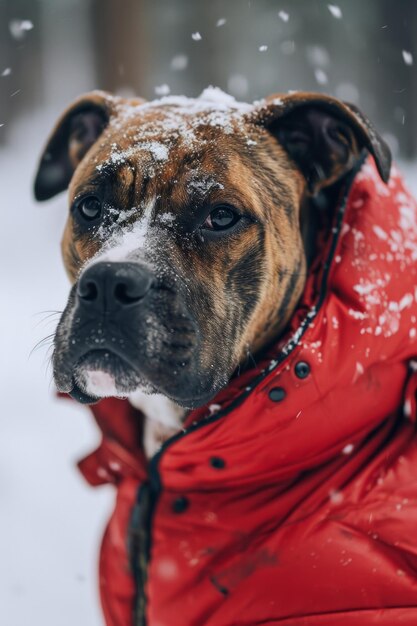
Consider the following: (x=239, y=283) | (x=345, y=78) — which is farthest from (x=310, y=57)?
(x=239, y=283)

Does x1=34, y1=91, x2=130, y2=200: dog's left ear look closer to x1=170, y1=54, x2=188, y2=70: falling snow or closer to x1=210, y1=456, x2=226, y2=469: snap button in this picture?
x1=210, y1=456, x2=226, y2=469: snap button

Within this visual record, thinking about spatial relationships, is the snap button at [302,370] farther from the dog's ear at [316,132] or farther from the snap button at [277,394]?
the dog's ear at [316,132]

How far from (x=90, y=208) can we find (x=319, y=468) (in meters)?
1.31

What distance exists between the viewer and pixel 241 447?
2561mm

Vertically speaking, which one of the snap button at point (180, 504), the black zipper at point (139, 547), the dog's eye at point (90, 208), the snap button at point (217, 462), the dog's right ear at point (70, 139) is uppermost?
the dog's right ear at point (70, 139)

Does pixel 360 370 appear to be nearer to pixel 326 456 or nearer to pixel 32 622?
pixel 326 456

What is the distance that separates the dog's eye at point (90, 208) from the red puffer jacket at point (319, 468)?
2.75ft

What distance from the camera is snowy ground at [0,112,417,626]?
11.9ft

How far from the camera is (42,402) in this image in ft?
18.1

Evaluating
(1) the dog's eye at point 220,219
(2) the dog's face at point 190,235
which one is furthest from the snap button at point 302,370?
(1) the dog's eye at point 220,219

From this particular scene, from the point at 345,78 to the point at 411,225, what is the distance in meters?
10.4

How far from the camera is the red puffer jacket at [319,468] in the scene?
232cm

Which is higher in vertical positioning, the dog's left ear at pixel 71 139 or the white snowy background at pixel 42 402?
the dog's left ear at pixel 71 139

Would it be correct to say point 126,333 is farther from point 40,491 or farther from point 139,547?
point 40,491
